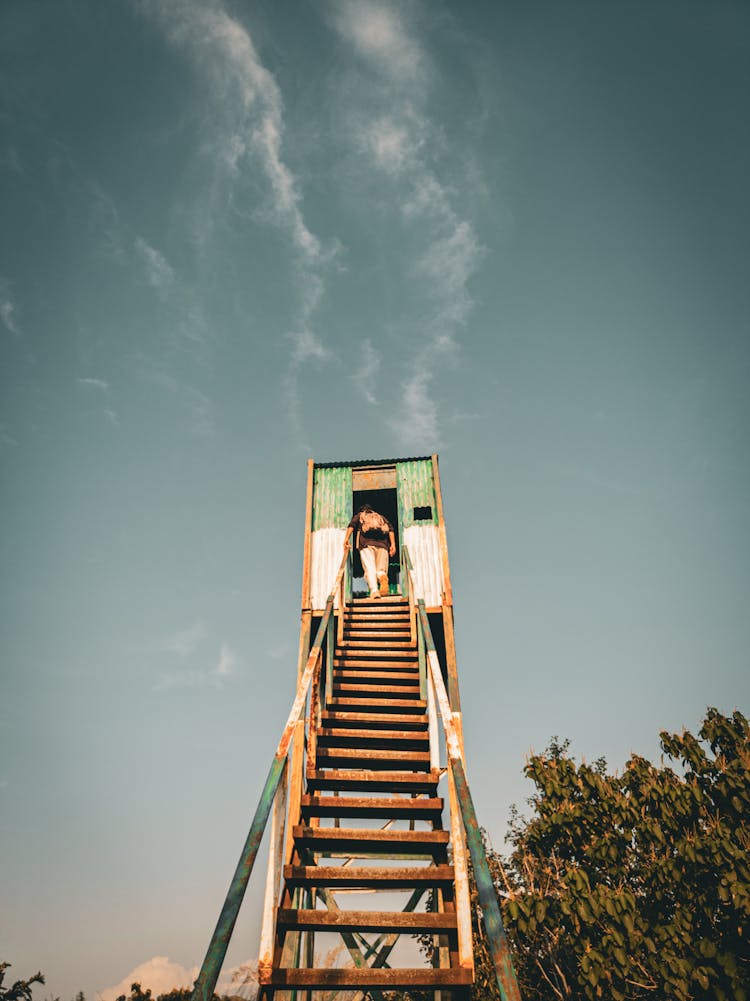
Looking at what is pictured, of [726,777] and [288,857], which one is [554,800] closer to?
[726,777]

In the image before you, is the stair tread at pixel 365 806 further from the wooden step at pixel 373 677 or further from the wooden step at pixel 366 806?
the wooden step at pixel 373 677

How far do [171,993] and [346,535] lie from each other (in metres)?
30.8

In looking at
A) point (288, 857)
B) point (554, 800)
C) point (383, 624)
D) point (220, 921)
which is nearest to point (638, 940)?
point (554, 800)

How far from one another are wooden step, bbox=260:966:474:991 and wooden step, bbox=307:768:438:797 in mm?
1572

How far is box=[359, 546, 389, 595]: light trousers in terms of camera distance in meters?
10.8

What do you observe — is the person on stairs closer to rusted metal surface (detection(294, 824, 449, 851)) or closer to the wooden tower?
the wooden tower

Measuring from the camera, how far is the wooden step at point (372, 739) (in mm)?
5762

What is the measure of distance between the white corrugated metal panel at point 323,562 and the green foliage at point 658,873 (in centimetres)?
580

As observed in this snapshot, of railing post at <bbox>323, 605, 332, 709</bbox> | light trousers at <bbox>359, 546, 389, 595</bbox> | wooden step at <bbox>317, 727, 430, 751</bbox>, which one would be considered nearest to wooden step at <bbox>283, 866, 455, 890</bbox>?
wooden step at <bbox>317, 727, 430, 751</bbox>

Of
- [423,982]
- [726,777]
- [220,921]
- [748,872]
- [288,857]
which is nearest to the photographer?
[220,921]

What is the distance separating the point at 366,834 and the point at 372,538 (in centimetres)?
717

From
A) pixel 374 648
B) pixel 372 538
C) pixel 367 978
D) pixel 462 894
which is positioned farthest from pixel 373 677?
pixel 372 538

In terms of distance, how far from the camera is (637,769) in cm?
1030

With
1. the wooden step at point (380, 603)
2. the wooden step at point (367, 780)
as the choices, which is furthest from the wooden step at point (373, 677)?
the wooden step at point (380, 603)
